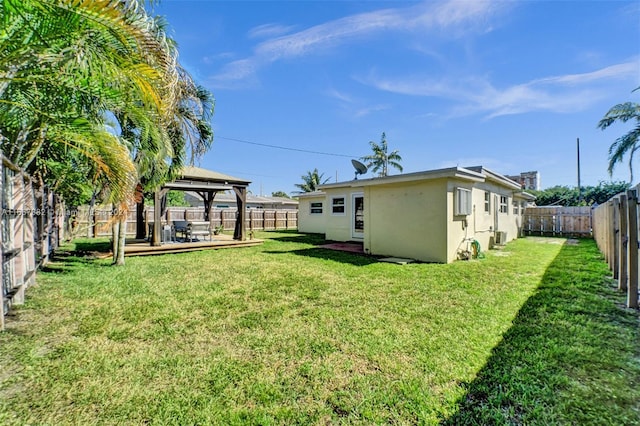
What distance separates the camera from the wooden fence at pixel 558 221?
1783cm

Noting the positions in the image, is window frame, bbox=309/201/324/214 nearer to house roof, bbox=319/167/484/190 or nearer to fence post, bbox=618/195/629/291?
house roof, bbox=319/167/484/190

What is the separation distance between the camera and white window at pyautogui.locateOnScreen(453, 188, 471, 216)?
888 cm

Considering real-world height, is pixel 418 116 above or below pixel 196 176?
above

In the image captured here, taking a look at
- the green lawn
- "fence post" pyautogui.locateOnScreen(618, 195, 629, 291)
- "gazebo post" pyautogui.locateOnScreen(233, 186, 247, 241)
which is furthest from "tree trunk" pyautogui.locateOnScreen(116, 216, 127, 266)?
"fence post" pyautogui.locateOnScreen(618, 195, 629, 291)

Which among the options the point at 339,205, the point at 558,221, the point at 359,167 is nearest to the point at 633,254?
the point at 359,167

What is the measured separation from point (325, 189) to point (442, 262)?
314 inches

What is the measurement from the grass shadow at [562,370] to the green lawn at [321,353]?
0.05ft

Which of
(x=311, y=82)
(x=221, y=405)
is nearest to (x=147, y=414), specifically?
(x=221, y=405)

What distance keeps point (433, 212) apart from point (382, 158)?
Result: 26.3 meters

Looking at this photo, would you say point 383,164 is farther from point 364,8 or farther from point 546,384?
point 546,384

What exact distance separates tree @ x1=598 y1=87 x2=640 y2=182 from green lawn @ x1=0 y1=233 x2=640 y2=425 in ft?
41.5

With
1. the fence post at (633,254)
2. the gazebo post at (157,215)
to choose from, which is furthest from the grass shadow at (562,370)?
the gazebo post at (157,215)

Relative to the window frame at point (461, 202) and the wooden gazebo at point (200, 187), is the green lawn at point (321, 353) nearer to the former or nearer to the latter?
the window frame at point (461, 202)

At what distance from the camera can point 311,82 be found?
1599 centimetres
